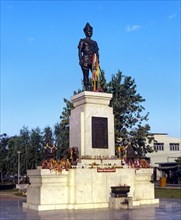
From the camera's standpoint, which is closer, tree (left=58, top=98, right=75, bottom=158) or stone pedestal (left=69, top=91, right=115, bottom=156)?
stone pedestal (left=69, top=91, right=115, bottom=156)

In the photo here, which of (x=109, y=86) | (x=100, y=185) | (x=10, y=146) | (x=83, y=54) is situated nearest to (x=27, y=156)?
(x=10, y=146)

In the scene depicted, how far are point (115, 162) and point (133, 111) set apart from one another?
16.7m

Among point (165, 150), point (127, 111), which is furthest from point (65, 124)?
point (165, 150)

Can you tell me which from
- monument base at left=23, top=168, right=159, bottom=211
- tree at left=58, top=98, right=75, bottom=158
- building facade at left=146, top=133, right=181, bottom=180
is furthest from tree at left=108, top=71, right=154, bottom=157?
building facade at left=146, top=133, right=181, bottom=180

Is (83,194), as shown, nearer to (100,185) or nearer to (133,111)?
(100,185)

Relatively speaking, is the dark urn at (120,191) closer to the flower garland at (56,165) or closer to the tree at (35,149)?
the flower garland at (56,165)

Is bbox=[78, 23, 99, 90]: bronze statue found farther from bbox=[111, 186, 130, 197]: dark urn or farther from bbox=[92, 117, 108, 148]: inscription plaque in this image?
bbox=[111, 186, 130, 197]: dark urn

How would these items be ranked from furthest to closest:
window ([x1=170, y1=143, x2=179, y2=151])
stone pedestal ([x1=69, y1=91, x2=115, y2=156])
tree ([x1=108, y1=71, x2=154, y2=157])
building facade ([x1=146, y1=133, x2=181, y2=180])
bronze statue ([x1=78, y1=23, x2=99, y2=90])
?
window ([x1=170, y1=143, x2=179, y2=151]), building facade ([x1=146, y1=133, x2=181, y2=180]), tree ([x1=108, y1=71, x2=154, y2=157]), bronze statue ([x1=78, y1=23, x2=99, y2=90]), stone pedestal ([x1=69, y1=91, x2=115, y2=156])

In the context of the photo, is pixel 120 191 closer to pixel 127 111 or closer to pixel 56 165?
pixel 56 165

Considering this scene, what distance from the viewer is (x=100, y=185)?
50.2 feet

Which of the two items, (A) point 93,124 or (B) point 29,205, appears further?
(A) point 93,124

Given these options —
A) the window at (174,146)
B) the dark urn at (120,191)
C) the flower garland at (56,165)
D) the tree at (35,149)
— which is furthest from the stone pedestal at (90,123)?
the window at (174,146)

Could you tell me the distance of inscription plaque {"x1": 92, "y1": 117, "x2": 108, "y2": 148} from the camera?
1727 centimetres

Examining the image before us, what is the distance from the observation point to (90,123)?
17.3 meters
